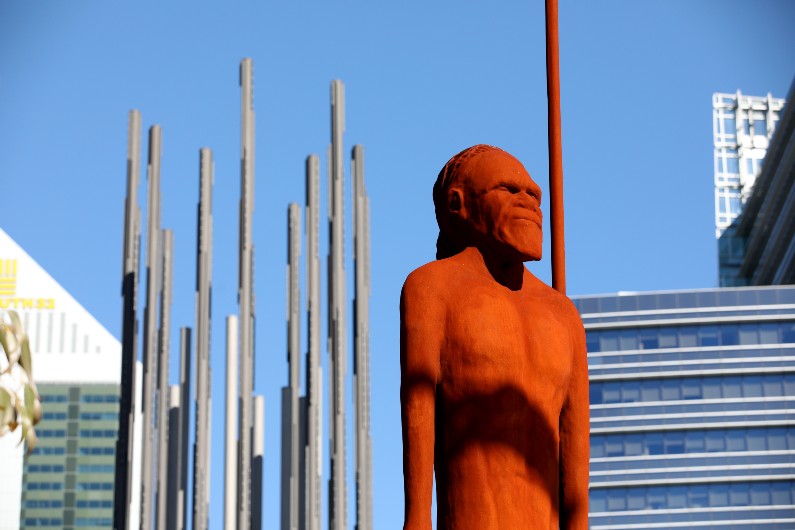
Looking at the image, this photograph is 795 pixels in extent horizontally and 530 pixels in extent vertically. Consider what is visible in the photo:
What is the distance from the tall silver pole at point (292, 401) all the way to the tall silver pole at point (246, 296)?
0.85 meters

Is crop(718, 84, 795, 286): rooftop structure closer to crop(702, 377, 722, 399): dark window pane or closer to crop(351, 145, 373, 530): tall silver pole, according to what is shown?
crop(702, 377, 722, 399): dark window pane

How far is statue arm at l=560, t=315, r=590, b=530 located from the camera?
8.08m

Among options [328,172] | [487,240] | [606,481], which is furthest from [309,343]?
[606,481]

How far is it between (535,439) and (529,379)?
1.00 ft

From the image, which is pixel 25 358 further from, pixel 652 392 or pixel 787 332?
pixel 652 392

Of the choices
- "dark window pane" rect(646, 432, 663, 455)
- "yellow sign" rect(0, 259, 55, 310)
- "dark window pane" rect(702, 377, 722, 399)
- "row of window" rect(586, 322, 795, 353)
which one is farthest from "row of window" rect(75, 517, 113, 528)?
"dark window pane" rect(702, 377, 722, 399)

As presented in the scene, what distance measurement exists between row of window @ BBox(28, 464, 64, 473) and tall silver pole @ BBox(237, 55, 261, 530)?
251 feet

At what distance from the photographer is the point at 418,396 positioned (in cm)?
773

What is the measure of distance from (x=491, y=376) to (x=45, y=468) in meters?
104

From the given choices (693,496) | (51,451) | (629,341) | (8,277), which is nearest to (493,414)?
(693,496)

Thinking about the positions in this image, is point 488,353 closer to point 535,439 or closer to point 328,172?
point 535,439

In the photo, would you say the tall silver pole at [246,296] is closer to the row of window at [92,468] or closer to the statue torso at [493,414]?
the statue torso at [493,414]

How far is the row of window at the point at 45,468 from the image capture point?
107000 mm

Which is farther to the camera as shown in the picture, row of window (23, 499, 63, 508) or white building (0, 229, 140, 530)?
row of window (23, 499, 63, 508)
